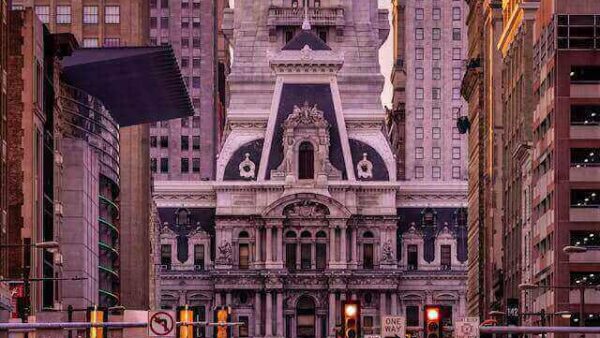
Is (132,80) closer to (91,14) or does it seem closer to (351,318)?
(91,14)

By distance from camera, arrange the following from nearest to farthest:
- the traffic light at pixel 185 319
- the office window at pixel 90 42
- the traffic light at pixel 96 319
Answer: the traffic light at pixel 96 319
the traffic light at pixel 185 319
the office window at pixel 90 42

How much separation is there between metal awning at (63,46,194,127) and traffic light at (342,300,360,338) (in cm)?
8751

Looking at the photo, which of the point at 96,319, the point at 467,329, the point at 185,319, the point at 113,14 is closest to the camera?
the point at 467,329

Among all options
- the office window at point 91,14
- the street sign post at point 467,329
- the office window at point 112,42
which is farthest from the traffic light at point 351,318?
the office window at point 91,14

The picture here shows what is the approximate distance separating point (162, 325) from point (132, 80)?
330ft

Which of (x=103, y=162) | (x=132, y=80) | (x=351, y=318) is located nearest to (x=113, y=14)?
(x=132, y=80)

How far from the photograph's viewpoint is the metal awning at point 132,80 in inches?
6545

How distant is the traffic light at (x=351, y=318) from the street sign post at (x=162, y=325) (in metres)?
4.95

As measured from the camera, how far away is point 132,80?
176m

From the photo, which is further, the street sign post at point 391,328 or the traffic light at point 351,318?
the street sign post at point 391,328

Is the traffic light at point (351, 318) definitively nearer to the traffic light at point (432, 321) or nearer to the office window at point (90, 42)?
the traffic light at point (432, 321)

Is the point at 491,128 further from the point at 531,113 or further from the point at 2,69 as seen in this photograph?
the point at 2,69

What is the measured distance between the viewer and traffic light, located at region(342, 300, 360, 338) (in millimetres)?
74062

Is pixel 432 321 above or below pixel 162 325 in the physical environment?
above
